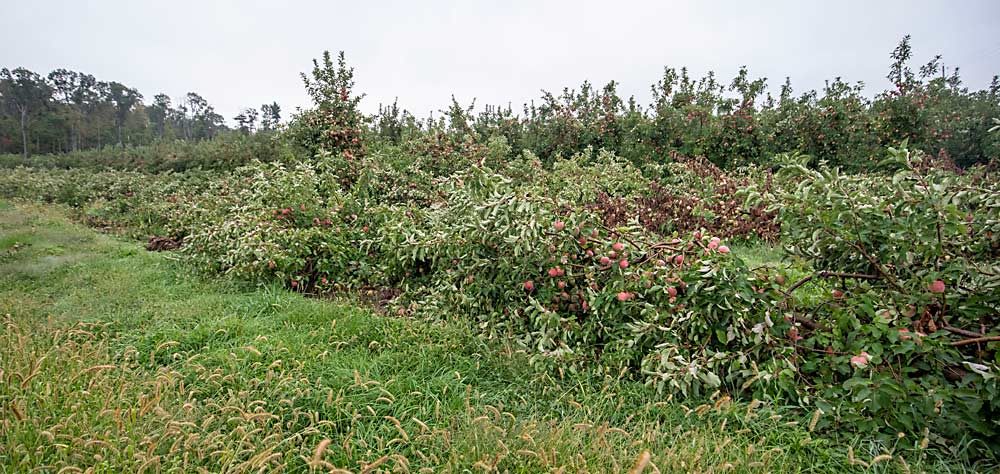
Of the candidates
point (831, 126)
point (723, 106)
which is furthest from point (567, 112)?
point (831, 126)

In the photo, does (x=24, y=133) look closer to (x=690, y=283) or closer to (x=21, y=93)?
(x=21, y=93)

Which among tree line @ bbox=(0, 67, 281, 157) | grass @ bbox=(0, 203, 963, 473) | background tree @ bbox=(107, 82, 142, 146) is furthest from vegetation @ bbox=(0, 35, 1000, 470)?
background tree @ bbox=(107, 82, 142, 146)

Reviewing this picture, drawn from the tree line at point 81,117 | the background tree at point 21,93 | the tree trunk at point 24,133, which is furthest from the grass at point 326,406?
the background tree at point 21,93

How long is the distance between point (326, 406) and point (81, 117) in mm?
48408

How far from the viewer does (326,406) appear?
2.22 meters

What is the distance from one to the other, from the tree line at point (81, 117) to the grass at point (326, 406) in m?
28.5

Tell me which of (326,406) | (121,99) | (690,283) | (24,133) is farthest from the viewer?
(121,99)

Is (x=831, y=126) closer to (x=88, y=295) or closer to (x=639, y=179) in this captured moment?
(x=639, y=179)

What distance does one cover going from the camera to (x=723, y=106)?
10523 mm

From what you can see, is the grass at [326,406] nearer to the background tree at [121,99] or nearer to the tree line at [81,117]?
the tree line at [81,117]

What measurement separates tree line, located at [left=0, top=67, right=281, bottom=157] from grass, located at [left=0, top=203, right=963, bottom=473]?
28478 millimetres

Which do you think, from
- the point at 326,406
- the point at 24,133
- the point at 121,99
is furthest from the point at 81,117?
the point at 326,406

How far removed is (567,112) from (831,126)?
5456mm

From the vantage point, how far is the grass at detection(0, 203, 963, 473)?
171 cm
